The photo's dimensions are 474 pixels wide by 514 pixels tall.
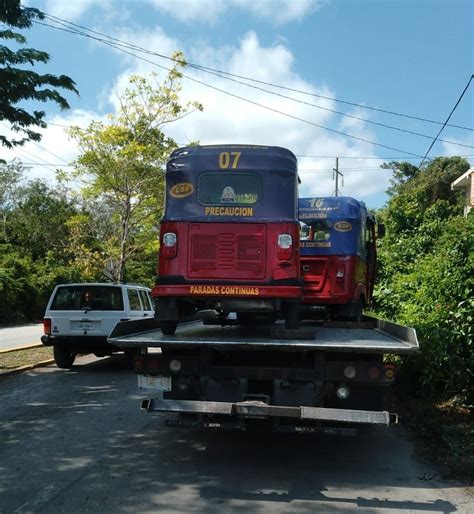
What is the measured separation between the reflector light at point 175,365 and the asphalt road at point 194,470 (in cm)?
96

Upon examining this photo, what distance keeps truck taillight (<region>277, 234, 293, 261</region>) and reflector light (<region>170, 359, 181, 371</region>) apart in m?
1.65

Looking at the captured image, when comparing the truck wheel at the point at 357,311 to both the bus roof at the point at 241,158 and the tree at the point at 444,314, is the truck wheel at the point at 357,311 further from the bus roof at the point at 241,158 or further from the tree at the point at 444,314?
the bus roof at the point at 241,158

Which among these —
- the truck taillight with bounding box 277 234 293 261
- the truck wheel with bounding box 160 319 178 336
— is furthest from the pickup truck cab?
the truck taillight with bounding box 277 234 293 261

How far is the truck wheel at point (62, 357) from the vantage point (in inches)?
478

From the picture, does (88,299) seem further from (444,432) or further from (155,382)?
(444,432)

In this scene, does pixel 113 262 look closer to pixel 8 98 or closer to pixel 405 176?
pixel 8 98

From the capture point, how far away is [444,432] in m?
6.56

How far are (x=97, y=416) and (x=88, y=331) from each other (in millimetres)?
4106

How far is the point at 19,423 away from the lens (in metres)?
7.49

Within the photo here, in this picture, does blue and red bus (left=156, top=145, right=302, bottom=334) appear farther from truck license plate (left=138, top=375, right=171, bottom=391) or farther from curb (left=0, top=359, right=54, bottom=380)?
curb (left=0, top=359, right=54, bottom=380)

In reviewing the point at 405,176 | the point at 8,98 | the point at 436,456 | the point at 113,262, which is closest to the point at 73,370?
the point at 8,98

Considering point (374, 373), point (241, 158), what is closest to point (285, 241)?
point (241, 158)

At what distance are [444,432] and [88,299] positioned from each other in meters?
7.93

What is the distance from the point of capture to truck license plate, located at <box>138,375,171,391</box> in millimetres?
5789
